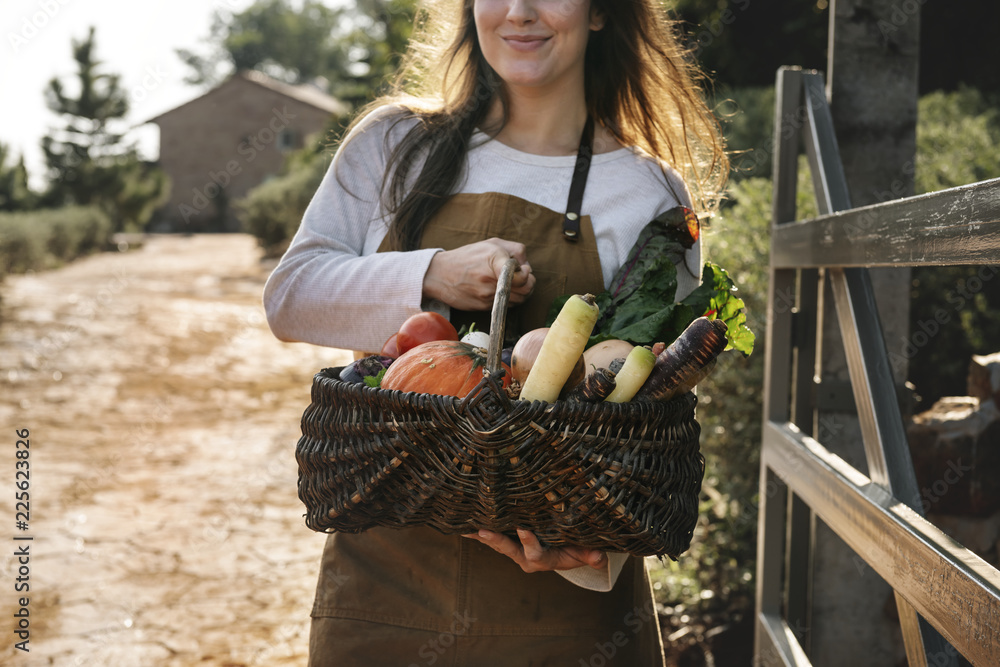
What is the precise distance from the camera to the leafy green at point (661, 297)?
1.46 meters

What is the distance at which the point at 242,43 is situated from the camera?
198ft

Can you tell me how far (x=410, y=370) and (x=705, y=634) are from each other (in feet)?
9.68

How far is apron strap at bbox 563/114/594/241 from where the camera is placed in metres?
1.82

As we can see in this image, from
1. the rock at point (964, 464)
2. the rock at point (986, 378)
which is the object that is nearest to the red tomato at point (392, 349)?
the rock at point (964, 464)

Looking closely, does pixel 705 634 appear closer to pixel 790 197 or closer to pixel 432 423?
pixel 790 197

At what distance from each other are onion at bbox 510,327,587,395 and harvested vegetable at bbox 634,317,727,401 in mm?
108

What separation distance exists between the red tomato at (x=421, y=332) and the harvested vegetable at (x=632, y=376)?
0.37 metres

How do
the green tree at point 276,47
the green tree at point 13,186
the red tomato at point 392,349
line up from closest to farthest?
the red tomato at point 392,349 → the green tree at point 13,186 → the green tree at point 276,47

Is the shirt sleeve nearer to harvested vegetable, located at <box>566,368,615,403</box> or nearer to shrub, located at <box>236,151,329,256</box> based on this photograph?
harvested vegetable, located at <box>566,368,615,403</box>

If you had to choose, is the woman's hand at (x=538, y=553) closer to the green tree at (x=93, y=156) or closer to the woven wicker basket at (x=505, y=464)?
the woven wicker basket at (x=505, y=464)

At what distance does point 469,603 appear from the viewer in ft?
5.69

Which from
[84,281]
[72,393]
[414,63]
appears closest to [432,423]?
[414,63]

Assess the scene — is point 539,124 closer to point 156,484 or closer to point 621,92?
point 621,92

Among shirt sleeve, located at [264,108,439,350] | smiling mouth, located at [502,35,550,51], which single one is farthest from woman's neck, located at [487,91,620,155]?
shirt sleeve, located at [264,108,439,350]
